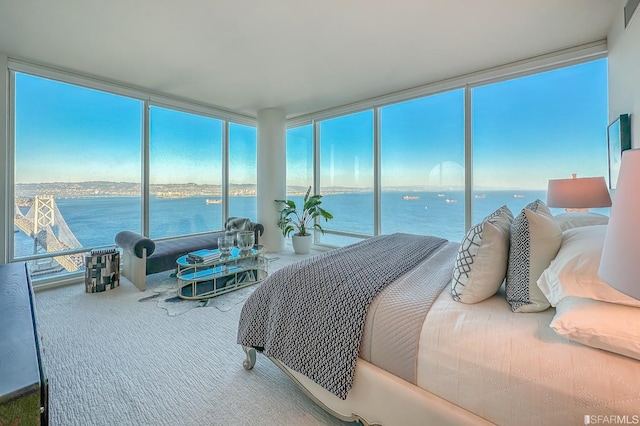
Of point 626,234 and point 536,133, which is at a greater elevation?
point 536,133

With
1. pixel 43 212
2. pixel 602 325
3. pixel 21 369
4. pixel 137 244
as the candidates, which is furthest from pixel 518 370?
pixel 43 212

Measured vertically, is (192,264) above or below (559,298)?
below

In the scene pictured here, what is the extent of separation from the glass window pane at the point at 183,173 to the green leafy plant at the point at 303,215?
48.5 inches

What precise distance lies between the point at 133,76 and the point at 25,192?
6.40 feet

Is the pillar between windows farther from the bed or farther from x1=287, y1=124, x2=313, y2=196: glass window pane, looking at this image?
the bed

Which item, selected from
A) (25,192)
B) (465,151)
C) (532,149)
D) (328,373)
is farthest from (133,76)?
(532,149)

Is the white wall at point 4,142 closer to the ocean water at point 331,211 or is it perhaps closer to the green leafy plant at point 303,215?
the ocean water at point 331,211

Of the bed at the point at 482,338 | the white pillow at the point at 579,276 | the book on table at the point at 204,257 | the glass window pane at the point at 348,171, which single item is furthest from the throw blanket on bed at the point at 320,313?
the glass window pane at the point at 348,171

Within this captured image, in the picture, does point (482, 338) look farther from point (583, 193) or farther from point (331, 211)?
point (331, 211)

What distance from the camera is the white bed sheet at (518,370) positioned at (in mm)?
773

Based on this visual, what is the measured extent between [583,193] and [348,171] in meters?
3.34

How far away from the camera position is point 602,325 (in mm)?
832

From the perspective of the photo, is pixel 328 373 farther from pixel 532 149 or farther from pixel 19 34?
pixel 19 34

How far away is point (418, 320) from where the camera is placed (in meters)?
1.12
